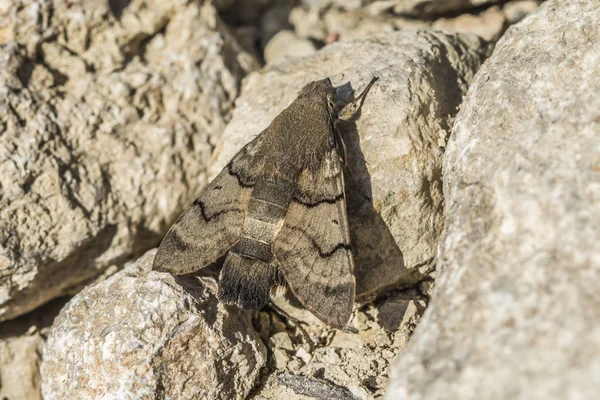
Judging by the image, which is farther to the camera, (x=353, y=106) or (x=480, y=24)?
(x=480, y=24)

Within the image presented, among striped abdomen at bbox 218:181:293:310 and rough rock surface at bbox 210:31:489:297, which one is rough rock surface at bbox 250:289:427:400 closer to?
rough rock surface at bbox 210:31:489:297

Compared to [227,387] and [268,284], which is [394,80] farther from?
[227,387]

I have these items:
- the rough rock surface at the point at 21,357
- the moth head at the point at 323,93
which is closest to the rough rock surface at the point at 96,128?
the rough rock surface at the point at 21,357

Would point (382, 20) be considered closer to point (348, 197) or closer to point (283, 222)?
point (348, 197)

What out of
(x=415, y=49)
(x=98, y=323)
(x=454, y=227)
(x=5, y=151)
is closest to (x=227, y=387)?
(x=98, y=323)

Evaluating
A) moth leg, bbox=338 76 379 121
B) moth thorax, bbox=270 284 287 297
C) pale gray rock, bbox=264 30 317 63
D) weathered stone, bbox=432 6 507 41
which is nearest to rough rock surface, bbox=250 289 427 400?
moth thorax, bbox=270 284 287 297

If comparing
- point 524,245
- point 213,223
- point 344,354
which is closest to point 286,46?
point 213,223
